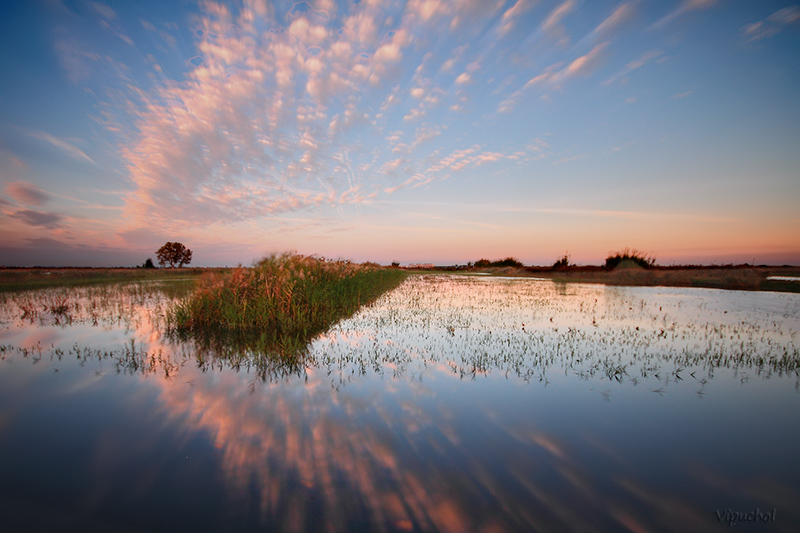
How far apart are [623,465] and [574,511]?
1.03 meters

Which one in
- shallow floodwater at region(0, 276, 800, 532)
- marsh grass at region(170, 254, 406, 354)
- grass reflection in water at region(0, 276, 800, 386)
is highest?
marsh grass at region(170, 254, 406, 354)

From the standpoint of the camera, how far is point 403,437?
3.77m

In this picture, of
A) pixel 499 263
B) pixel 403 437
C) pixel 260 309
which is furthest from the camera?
pixel 499 263

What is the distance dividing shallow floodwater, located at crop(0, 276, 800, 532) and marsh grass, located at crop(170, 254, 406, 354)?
4.32 feet

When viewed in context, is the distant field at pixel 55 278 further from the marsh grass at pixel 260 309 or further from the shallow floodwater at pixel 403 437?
the shallow floodwater at pixel 403 437

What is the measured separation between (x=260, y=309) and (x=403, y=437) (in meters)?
8.20

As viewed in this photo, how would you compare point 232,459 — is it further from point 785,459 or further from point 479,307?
point 479,307

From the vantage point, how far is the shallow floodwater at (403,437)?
2648mm

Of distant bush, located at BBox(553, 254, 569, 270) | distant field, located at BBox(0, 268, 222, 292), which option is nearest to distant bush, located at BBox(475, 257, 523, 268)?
distant bush, located at BBox(553, 254, 569, 270)

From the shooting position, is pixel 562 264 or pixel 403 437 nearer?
pixel 403 437

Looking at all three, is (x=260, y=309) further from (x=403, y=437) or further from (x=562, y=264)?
(x=562, y=264)

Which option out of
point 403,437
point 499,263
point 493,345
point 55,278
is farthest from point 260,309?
point 499,263

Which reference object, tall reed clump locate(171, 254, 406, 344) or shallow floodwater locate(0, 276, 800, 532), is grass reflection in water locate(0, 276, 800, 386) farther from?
tall reed clump locate(171, 254, 406, 344)

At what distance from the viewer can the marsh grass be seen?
894 centimetres
